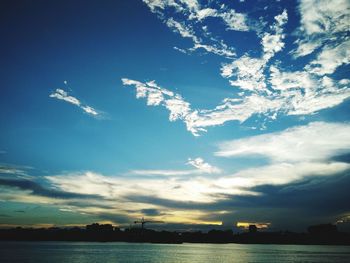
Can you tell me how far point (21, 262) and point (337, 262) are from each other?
396 feet

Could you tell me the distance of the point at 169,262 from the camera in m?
120

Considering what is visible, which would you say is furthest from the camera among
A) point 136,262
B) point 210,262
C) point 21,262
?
point 210,262

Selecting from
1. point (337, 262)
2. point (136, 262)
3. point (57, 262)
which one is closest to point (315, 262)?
point (337, 262)

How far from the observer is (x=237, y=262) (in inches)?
5039

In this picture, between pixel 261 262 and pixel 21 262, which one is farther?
pixel 261 262

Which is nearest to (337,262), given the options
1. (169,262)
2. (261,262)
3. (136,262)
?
(261,262)

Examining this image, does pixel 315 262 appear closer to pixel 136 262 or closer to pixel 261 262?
pixel 261 262

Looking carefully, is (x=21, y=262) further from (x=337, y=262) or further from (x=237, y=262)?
(x=337, y=262)

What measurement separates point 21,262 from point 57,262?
38.1ft

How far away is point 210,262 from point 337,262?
52.2 m

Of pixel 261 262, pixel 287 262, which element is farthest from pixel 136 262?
pixel 287 262

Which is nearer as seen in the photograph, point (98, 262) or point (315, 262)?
point (98, 262)

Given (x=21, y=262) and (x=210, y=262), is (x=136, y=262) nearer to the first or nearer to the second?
(x=210, y=262)

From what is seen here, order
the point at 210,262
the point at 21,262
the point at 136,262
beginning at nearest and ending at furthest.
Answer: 1. the point at 21,262
2. the point at 136,262
3. the point at 210,262
